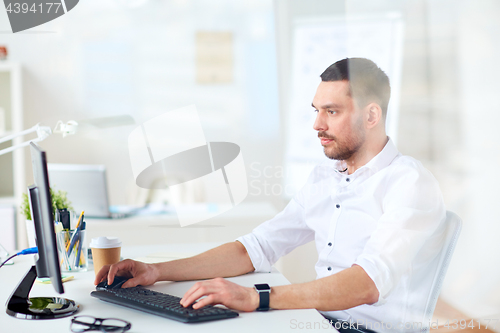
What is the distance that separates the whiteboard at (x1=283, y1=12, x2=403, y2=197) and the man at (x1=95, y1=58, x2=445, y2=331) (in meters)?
0.04

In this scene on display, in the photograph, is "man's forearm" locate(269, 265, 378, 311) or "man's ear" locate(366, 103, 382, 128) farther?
"man's ear" locate(366, 103, 382, 128)

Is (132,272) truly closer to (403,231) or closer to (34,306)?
(34,306)

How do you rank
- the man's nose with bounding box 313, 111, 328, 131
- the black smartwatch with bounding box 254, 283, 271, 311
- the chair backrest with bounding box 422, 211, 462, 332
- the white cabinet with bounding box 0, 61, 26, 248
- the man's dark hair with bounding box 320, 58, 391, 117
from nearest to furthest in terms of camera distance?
1. the black smartwatch with bounding box 254, 283, 271, 311
2. the chair backrest with bounding box 422, 211, 462, 332
3. the man's dark hair with bounding box 320, 58, 391, 117
4. the man's nose with bounding box 313, 111, 328, 131
5. the white cabinet with bounding box 0, 61, 26, 248

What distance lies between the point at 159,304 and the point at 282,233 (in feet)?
1.96

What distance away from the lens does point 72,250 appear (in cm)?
122

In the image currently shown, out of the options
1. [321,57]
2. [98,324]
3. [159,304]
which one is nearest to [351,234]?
[159,304]

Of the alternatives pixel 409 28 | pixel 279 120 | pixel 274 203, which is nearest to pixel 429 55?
pixel 409 28

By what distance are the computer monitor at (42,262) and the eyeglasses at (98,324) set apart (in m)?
0.06

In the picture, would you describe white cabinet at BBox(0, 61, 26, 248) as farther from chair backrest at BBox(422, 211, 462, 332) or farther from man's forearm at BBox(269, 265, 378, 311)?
chair backrest at BBox(422, 211, 462, 332)

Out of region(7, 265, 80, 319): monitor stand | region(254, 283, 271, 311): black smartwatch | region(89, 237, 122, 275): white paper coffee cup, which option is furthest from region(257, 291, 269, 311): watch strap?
region(89, 237, 122, 275): white paper coffee cup

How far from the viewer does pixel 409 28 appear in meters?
1.13

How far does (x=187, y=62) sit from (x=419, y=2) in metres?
2.62

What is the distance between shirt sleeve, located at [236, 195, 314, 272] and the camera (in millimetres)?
1356

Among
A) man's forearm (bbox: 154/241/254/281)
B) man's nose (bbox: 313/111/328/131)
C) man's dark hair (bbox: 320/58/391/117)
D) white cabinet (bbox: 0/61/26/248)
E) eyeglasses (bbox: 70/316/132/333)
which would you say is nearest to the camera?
eyeglasses (bbox: 70/316/132/333)
